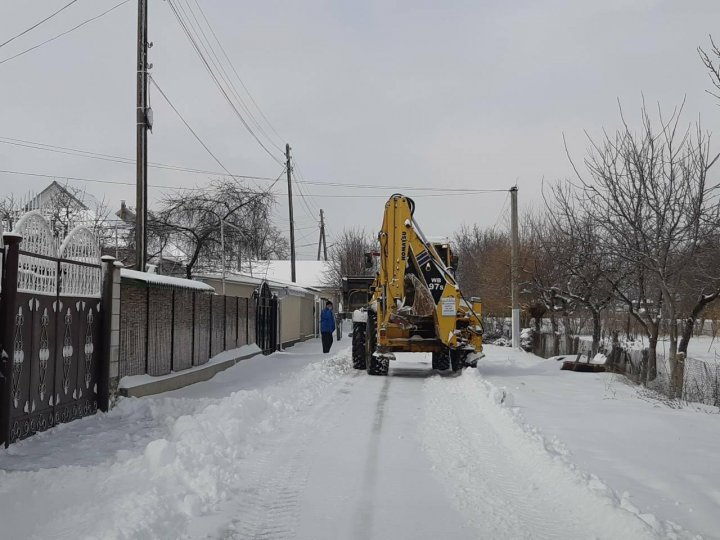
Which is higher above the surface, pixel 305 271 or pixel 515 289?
pixel 305 271

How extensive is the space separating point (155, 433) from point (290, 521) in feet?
13.5

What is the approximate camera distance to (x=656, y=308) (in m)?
16.5

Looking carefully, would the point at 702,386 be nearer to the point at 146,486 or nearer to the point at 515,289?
the point at 146,486

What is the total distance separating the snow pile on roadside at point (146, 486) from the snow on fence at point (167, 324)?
2.68 m

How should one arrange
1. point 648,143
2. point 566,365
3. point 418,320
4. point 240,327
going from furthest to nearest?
point 240,327, point 566,365, point 418,320, point 648,143

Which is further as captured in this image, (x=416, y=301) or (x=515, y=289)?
(x=515, y=289)

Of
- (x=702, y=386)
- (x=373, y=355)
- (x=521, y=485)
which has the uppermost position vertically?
(x=373, y=355)

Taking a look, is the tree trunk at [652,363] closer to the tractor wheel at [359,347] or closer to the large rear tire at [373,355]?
the large rear tire at [373,355]

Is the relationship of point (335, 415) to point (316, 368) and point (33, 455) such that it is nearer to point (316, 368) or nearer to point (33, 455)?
point (33, 455)

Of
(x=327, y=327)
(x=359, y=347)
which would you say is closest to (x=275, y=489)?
(x=359, y=347)

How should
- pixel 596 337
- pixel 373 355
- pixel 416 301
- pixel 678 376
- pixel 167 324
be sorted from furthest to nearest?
pixel 596 337 → pixel 373 355 → pixel 416 301 → pixel 678 376 → pixel 167 324

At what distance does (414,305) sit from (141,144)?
698 cm

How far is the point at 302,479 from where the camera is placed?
6.36m

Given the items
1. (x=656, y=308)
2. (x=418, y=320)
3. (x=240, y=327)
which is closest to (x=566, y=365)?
(x=656, y=308)
